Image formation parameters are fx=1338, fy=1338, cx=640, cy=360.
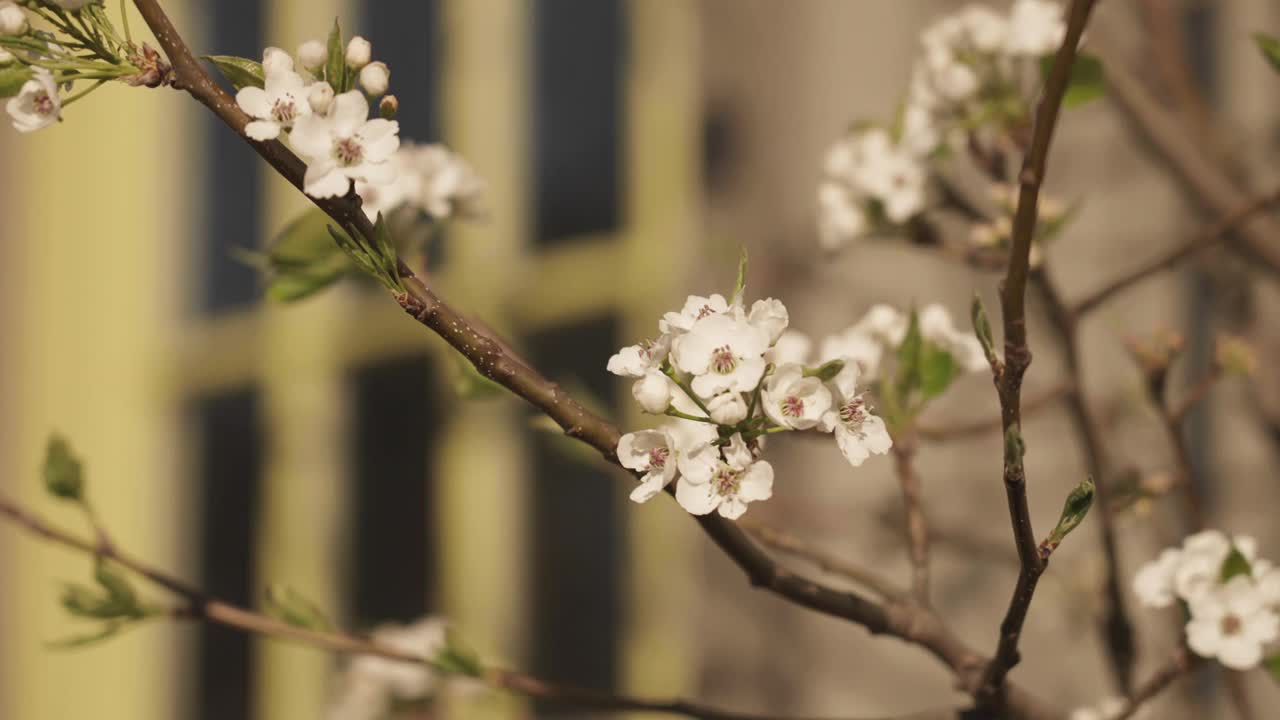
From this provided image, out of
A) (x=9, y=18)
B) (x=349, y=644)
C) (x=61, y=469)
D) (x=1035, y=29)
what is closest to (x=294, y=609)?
(x=349, y=644)

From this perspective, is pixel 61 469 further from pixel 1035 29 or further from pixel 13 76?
pixel 1035 29

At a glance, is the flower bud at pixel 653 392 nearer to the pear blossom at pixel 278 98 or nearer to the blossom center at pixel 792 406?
the blossom center at pixel 792 406

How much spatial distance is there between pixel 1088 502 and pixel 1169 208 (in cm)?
148

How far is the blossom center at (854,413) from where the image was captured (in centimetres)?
61

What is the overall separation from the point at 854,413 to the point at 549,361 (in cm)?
211

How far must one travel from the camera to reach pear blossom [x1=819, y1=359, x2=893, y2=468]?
0.60 m

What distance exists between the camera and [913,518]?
0.82 meters

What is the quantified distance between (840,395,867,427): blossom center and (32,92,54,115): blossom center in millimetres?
384

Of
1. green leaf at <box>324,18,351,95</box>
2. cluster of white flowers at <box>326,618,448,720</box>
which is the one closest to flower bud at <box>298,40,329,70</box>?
green leaf at <box>324,18,351,95</box>

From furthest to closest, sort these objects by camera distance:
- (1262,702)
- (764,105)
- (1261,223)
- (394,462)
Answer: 1. (394,462)
2. (764,105)
3. (1262,702)
4. (1261,223)

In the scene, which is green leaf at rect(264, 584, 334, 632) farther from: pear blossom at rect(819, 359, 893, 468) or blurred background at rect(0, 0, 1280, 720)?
pear blossom at rect(819, 359, 893, 468)

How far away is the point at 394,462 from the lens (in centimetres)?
301

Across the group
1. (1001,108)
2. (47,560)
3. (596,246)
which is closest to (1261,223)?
(1001,108)

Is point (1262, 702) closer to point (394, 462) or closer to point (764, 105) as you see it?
point (764, 105)
